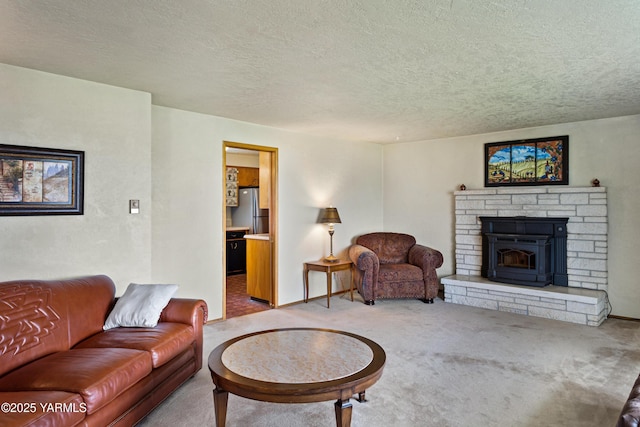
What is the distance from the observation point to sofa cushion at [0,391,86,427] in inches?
64.6

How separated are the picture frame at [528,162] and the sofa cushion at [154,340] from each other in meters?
4.64

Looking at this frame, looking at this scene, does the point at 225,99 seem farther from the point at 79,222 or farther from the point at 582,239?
the point at 582,239

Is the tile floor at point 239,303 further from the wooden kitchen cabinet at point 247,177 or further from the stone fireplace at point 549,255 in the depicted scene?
the stone fireplace at point 549,255

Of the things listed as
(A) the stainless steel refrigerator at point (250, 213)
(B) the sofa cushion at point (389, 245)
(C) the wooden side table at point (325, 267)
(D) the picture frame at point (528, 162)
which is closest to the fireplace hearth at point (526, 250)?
(D) the picture frame at point (528, 162)

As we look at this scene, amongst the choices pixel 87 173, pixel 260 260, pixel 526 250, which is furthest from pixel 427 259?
pixel 87 173

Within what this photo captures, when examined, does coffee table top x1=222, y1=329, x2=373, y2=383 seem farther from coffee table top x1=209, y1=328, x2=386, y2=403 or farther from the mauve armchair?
the mauve armchair

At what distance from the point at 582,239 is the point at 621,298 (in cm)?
79

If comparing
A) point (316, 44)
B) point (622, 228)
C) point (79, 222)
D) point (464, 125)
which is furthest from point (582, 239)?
point (79, 222)

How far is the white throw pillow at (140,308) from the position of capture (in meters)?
2.78

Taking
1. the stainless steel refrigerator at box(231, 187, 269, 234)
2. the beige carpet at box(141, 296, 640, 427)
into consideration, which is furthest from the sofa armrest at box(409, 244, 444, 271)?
the stainless steel refrigerator at box(231, 187, 269, 234)

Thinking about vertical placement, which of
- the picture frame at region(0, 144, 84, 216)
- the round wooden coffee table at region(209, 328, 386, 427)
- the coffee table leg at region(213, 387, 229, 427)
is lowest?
the coffee table leg at region(213, 387, 229, 427)

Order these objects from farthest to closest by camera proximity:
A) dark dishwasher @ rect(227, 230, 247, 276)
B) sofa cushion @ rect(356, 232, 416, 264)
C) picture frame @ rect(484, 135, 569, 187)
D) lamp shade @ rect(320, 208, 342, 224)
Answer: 1. dark dishwasher @ rect(227, 230, 247, 276)
2. sofa cushion @ rect(356, 232, 416, 264)
3. lamp shade @ rect(320, 208, 342, 224)
4. picture frame @ rect(484, 135, 569, 187)

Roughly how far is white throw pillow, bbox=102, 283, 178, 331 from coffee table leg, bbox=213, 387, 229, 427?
88 cm

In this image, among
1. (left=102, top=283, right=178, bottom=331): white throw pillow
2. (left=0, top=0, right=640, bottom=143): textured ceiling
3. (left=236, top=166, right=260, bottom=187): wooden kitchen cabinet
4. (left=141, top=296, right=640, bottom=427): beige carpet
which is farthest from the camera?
(left=236, top=166, right=260, bottom=187): wooden kitchen cabinet
